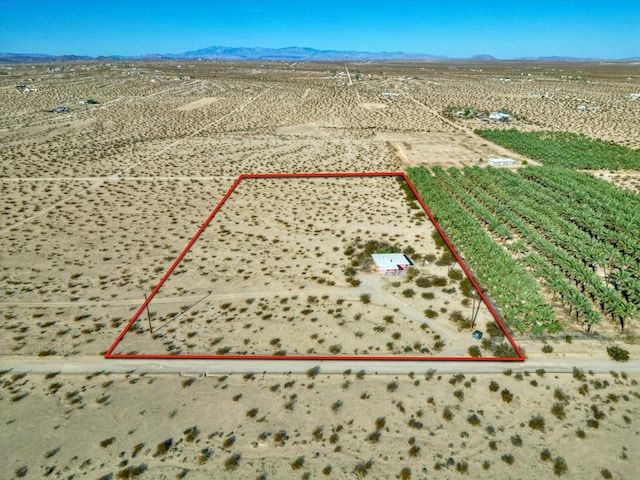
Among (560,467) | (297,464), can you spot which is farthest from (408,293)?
(297,464)

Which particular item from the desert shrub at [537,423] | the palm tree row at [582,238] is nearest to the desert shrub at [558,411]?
the desert shrub at [537,423]

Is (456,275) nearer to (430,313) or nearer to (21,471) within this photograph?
(430,313)

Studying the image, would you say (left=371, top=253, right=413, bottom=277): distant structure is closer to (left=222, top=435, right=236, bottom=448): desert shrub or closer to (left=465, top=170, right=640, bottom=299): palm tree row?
(left=465, top=170, right=640, bottom=299): palm tree row

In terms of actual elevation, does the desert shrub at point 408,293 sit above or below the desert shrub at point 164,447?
above

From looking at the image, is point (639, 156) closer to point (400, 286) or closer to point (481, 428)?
point (400, 286)

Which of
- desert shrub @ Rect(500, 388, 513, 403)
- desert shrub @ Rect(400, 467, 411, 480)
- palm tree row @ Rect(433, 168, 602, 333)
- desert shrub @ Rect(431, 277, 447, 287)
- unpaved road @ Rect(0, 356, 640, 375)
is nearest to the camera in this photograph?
desert shrub @ Rect(400, 467, 411, 480)

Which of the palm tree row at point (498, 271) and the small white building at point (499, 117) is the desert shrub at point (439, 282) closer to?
the palm tree row at point (498, 271)

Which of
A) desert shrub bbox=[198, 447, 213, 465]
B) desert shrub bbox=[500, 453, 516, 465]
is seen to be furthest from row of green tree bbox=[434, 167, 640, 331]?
desert shrub bbox=[198, 447, 213, 465]
